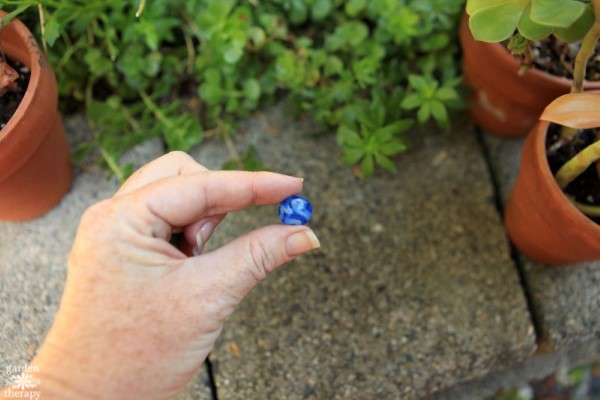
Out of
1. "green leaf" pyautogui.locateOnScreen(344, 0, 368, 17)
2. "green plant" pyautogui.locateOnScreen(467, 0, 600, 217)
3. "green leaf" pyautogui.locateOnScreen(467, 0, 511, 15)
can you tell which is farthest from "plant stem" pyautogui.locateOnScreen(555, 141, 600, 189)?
"green leaf" pyautogui.locateOnScreen(344, 0, 368, 17)

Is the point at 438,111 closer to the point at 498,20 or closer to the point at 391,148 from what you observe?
the point at 391,148

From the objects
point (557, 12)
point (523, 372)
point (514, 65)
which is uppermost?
point (557, 12)

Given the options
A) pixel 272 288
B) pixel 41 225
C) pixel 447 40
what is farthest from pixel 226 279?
pixel 447 40

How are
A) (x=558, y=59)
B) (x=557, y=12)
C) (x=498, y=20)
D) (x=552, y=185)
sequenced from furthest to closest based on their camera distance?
(x=558, y=59) → (x=552, y=185) → (x=498, y=20) → (x=557, y=12)

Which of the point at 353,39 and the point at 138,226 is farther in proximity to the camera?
the point at 353,39

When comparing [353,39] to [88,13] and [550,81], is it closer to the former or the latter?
[550,81]

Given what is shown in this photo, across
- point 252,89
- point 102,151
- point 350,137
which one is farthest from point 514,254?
point 102,151
